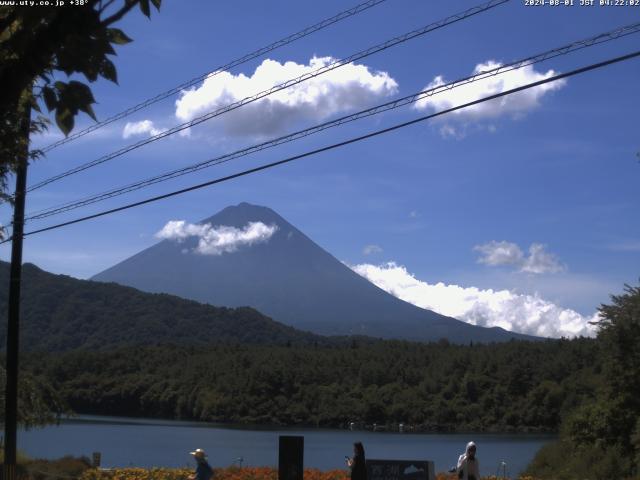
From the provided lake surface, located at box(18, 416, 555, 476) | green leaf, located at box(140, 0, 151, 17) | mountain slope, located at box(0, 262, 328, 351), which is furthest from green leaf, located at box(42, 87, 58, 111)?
mountain slope, located at box(0, 262, 328, 351)

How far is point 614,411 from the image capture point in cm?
2562

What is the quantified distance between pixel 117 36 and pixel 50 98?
0.41m

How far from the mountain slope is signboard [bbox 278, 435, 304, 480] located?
14018 centimetres

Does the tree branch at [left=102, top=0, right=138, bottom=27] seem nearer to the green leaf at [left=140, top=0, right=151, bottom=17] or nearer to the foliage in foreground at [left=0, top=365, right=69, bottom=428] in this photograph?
the green leaf at [left=140, top=0, right=151, bottom=17]

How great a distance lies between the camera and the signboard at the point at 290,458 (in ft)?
44.8

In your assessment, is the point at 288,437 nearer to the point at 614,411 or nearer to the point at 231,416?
the point at 614,411

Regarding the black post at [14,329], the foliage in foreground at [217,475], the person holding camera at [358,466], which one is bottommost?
the foliage in foreground at [217,475]

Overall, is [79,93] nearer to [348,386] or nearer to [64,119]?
[64,119]

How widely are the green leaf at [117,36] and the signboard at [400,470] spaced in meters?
10.9

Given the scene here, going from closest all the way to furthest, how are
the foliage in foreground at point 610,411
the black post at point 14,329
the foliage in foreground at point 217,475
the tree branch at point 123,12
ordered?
the tree branch at point 123,12 < the black post at point 14,329 < the foliage in foreground at point 217,475 < the foliage in foreground at point 610,411

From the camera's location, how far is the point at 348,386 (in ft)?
319

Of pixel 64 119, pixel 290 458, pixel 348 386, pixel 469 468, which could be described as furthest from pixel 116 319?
pixel 64 119

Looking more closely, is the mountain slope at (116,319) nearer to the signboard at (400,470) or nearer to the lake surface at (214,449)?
the lake surface at (214,449)

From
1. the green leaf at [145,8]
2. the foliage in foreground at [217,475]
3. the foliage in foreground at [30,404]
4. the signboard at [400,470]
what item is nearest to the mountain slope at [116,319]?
the foliage in foreground at [30,404]
